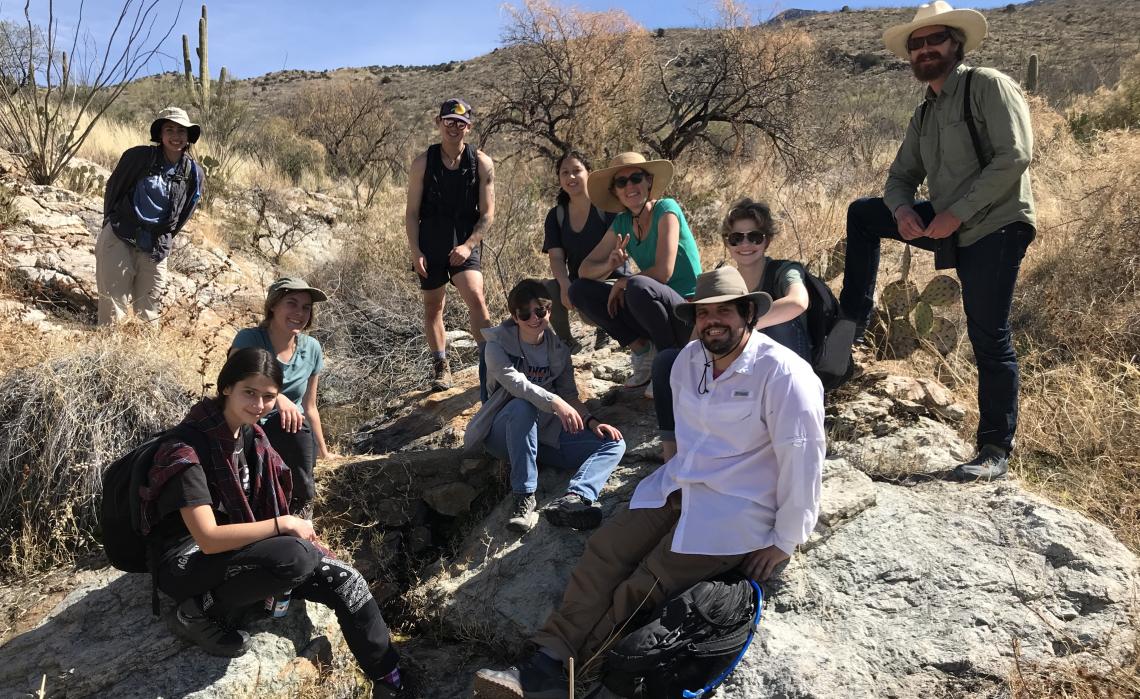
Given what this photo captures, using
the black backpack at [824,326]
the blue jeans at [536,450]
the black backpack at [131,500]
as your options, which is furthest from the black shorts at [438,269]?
the black backpack at [131,500]

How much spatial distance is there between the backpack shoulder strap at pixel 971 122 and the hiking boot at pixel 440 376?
11.6 feet

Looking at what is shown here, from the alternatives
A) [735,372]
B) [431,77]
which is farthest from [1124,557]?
[431,77]

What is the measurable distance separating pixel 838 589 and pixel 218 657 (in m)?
2.42

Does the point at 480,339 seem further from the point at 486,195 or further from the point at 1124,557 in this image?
the point at 1124,557

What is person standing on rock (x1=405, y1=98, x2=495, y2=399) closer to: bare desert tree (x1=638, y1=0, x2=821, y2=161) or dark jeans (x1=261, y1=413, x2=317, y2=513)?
dark jeans (x1=261, y1=413, x2=317, y2=513)

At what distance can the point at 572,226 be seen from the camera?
478cm

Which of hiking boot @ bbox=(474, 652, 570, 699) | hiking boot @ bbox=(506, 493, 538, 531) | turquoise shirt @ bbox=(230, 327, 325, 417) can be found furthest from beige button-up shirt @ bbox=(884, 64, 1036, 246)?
turquoise shirt @ bbox=(230, 327, 325, 417)

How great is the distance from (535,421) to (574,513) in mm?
545

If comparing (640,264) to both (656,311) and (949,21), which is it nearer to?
(656,311)

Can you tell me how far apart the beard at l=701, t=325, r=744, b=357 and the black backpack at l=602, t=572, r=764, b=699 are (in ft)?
2.73

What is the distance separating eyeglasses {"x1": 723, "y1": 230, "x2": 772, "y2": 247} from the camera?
3.63 m

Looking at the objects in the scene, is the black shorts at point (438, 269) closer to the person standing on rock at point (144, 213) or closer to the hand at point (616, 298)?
the hand at point (616, 298)

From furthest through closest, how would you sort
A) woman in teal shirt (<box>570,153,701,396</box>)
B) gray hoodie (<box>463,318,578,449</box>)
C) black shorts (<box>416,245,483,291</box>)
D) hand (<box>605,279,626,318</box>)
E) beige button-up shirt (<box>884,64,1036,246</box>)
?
black shorts (<box>416,245,483,291</box>) < hand (<box>605,279,626,318</box>) < woman in teal shirt (<box>570,153,701,396</box>) < gray hoodie (<box>463,318,578,449</box>) < beige button-up shirt (<box>884,64,1036,246</box>)

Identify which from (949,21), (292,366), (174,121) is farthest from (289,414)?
(949,21)
